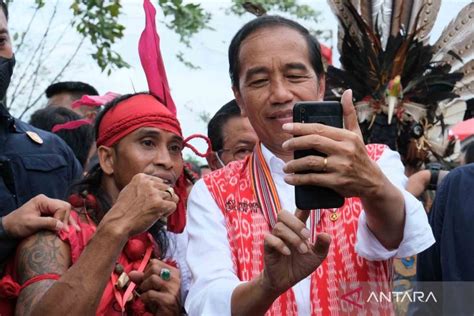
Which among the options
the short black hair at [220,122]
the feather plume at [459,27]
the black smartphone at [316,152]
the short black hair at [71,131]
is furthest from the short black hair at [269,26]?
the short black hair at [71,131]

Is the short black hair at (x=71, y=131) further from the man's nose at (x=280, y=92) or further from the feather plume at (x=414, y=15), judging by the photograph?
the man's nose at (x=280, y=92)

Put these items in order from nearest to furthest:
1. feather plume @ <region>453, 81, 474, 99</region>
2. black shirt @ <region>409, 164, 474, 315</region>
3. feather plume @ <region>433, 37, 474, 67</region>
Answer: black shirt @ <region>409, 164, 474, 315</region>
feather plume @ <region>433, 37, 474, 67</region>
feather plume @ <region>453, 81, 474, 99</region>

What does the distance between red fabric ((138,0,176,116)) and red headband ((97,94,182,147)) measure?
0.30 ft

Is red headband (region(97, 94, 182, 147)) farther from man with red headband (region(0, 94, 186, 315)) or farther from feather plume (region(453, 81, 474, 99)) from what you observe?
feather plume (region(453, 81, 474, 99))

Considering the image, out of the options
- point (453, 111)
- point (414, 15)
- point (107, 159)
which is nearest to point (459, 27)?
point (414, 15)

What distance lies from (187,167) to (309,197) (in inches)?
63.4

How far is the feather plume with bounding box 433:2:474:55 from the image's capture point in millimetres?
4012

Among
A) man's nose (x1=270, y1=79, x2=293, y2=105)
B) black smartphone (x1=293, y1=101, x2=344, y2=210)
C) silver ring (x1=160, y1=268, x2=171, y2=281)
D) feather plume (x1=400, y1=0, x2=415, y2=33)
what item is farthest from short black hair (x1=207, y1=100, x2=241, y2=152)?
black smartphone (x1=293, y1=101, x2=344, y2=210)

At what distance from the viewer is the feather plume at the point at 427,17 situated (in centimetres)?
385

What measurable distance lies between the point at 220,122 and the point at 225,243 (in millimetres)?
2385

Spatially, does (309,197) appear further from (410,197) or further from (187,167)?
(187,167)

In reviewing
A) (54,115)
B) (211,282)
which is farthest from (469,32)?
(54,115)

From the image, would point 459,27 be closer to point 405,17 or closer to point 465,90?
point 405,17

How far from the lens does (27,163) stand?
141 inches
